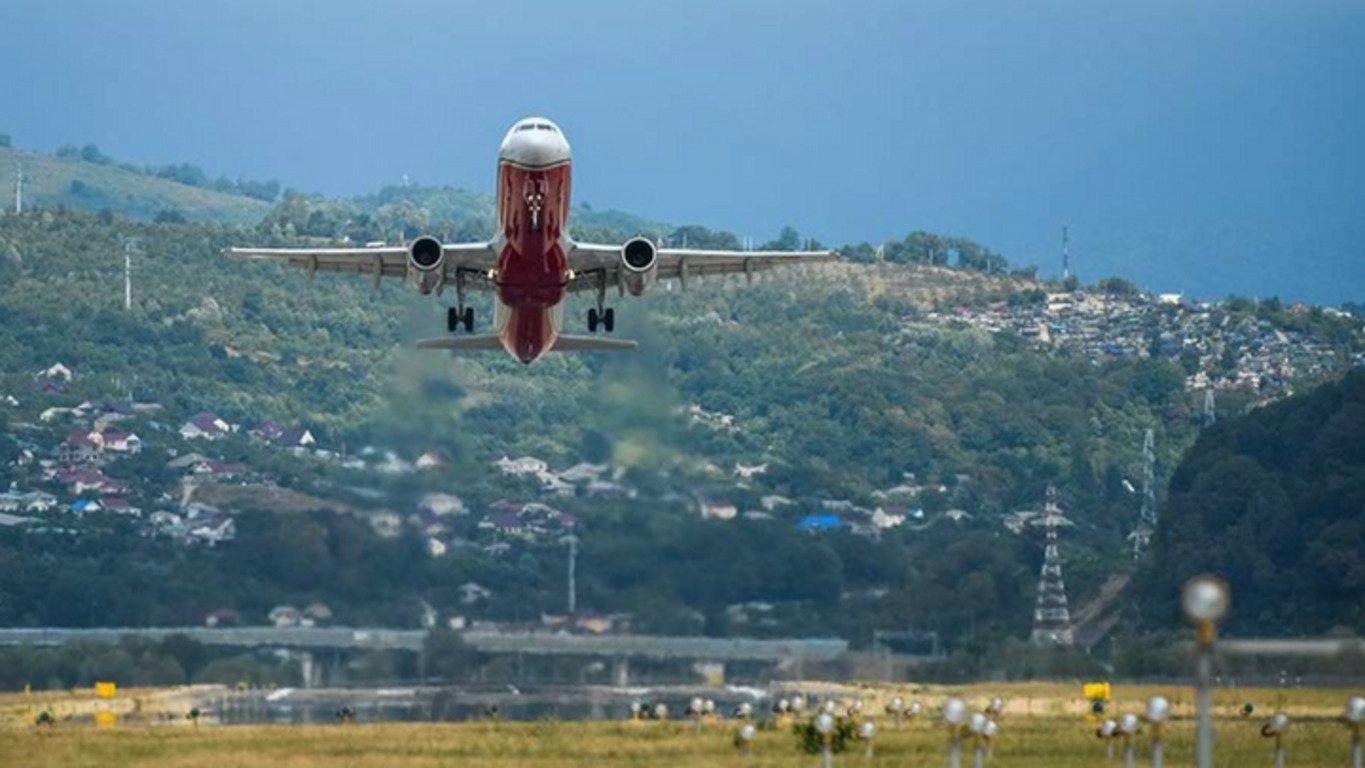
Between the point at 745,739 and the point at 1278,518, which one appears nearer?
the point at 745,739

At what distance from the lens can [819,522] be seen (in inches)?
3772

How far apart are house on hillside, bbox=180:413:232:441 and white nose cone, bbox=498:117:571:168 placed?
55399 mm

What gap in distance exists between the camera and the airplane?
236 feet

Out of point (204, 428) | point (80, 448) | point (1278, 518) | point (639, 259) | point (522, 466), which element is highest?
point (204, 428)

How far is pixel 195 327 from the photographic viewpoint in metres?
171

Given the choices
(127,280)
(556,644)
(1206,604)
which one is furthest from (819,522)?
(127,280)

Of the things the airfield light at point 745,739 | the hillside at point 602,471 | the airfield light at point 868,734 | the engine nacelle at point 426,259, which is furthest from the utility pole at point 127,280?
the airfield light at point 868,734

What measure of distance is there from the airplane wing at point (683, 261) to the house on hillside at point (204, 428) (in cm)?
4726

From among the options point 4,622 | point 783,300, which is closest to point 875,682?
point 4,622

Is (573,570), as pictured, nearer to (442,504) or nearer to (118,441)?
(442,504)

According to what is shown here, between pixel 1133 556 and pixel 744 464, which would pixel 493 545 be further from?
pixel 1133 556

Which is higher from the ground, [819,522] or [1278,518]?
[1278,518]

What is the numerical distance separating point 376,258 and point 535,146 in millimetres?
8194

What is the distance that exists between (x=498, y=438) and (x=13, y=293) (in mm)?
79515
